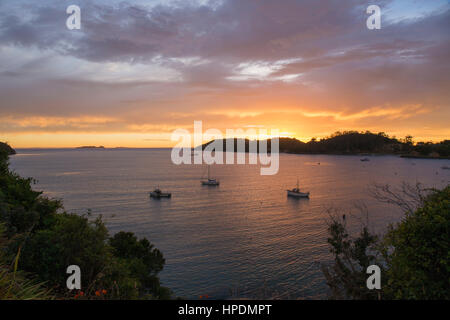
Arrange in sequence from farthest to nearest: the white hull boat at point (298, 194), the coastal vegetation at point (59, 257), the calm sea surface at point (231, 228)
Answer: the white hull boat at point (298, 194), the calm sea surface at point (231, 228), the coastal vegetation at point (59, 257)

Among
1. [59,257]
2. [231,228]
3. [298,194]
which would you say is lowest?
[231,228]

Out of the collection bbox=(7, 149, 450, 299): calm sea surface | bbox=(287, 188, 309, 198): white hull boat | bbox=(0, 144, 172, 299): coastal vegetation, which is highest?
bbox=(0, 144, 172, 299): coastal vegetation

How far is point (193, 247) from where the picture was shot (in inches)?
1319

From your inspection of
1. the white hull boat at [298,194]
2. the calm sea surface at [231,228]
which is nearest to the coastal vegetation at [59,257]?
the calm sea surface at [231,228]

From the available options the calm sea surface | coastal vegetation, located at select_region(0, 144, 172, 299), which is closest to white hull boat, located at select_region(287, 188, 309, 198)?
the calm sea surface

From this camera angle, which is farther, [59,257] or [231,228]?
[231,228]

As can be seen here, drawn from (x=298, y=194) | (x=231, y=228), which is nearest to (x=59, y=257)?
(x=231, y=228)

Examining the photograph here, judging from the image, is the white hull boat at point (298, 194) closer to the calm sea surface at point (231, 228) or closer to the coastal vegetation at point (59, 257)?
the calm sea surface at point (231, 228)

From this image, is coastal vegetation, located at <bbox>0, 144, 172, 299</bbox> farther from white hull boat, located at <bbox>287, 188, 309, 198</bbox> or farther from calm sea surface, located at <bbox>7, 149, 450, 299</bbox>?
white hull boat, located at <bbox>287, 188, 309, 198</bbox>

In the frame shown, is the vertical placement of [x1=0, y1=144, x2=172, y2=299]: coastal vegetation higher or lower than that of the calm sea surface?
higher

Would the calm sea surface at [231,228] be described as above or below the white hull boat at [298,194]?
below

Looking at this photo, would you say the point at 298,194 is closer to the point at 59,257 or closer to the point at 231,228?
the point at 231,228
